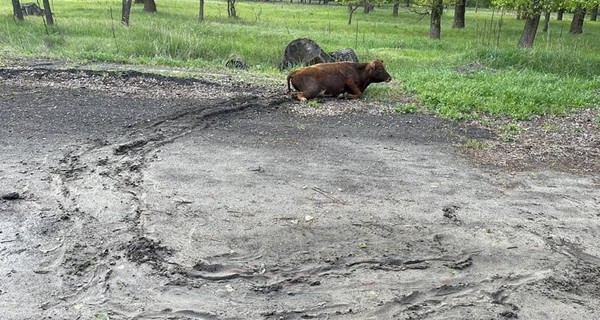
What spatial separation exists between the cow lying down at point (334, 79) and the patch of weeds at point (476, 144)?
2822 mm

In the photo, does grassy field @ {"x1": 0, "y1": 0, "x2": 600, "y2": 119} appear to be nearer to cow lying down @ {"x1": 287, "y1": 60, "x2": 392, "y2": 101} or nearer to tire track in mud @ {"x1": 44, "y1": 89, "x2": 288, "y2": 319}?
cow lying down @ {"x1": 287, "y1": 60, "x2": 392, "y2": 101}

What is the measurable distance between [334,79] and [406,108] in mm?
1413

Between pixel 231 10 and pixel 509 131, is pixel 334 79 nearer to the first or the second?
pixel 509 131

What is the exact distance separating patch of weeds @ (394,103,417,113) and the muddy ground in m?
0.88

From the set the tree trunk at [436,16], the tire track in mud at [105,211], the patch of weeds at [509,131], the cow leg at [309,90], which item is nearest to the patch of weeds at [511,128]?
the patch of weeds at [509,131]

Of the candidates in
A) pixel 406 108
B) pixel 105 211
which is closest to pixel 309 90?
pixel 406 108

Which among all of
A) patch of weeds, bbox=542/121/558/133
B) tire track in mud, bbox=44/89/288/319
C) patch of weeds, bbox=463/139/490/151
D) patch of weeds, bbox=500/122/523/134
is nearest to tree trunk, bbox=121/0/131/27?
tire track in mud, bbox=44/89/288/319

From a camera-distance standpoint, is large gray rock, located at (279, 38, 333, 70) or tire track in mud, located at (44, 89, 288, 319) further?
large gray rock, located at (279, 38, 333, 70)

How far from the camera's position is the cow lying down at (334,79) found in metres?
10.1

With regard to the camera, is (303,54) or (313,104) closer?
(313,104)

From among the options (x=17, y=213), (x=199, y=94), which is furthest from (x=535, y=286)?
(x=199, y=94)

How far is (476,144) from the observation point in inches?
316

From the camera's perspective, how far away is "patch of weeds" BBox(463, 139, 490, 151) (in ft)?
25.8

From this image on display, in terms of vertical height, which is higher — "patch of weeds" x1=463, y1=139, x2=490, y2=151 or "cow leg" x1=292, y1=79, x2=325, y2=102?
"cow leg" x1=292, y1=79, x2=325, y2=102
